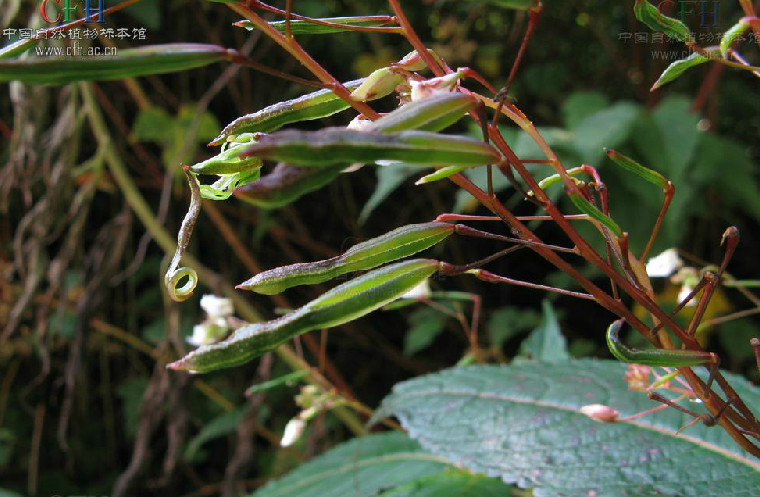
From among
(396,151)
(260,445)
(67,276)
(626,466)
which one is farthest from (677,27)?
(260,445)

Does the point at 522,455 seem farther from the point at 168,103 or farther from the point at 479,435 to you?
the point at 168,103

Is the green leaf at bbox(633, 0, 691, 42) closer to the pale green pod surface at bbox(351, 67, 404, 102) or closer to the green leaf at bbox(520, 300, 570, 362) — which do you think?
the pale green pod surface at bbox(351, 67, 404, 102)

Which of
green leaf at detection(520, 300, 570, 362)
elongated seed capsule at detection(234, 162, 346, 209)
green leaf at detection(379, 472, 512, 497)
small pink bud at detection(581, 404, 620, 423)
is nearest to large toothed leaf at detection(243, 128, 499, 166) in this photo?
elongated seed capsule at detection(234, 162, 346, 209)

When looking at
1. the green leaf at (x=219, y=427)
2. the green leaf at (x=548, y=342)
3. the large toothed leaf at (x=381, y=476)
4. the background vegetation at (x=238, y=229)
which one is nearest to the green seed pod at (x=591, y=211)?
the large toothed leaf at (x=381, y=476)

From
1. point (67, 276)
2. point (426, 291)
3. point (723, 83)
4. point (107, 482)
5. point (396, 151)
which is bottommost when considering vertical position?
point (107, 482)

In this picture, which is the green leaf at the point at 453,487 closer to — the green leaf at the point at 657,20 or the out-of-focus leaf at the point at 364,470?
the out-of-focus leaf at the point at 364,470
